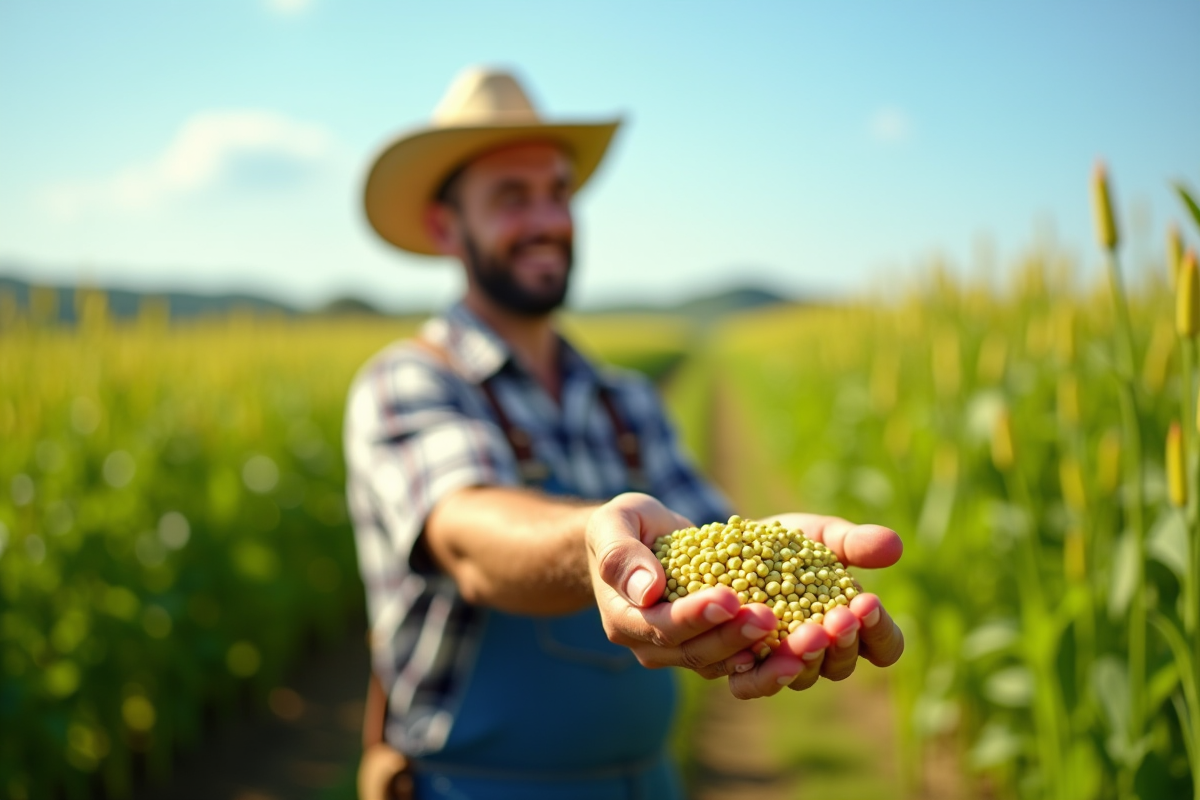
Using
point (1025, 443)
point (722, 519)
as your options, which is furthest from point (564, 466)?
point (1025, 443)

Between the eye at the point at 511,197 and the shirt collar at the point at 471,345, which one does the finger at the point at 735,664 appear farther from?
the eye at the point at 511,197

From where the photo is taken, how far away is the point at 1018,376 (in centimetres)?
420

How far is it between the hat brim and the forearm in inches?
46.9

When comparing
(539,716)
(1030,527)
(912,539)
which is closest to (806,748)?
(912,539)

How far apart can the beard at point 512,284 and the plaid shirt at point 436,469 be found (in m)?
0.12

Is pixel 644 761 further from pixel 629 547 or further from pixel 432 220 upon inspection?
pixel 432 220

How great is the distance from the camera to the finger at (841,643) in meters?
1.00

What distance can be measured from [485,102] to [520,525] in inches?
60.7

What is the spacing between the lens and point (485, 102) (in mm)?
2596

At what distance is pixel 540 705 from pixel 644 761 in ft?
1.21

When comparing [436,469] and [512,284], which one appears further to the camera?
[512,284]

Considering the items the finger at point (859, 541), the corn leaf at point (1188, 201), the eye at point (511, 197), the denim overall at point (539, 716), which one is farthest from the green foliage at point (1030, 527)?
the eye at point (511, 197)

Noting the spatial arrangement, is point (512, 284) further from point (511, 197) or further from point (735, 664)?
point (735, 664)

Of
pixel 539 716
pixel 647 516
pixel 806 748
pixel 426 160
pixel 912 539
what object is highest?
pixel 426 160
